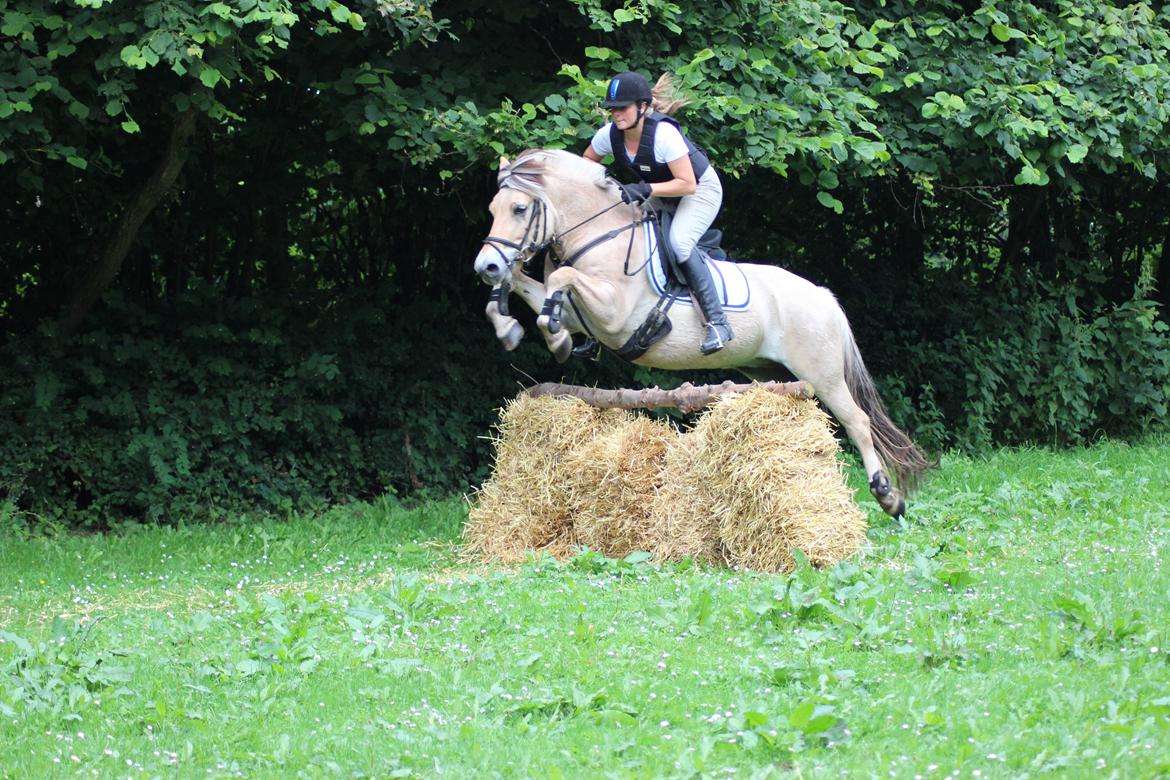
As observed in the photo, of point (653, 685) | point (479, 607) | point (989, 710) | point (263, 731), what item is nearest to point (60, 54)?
point (479, 607)

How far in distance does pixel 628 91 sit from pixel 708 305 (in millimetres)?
1444

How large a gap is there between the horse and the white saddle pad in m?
0.02

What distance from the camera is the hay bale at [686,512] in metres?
7.78

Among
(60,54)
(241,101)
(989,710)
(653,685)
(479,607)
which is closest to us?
(989,710)

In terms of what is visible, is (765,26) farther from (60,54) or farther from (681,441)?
(60,54)

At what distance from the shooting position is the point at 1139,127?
11.1 metres

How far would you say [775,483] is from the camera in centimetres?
752

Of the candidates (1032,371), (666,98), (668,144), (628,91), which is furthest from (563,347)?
(1032,371)

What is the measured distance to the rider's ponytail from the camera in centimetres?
838

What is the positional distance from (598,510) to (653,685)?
3.23m

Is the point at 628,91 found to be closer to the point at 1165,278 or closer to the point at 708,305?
the point at 708,305

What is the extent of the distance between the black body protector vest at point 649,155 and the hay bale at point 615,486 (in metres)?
1.62

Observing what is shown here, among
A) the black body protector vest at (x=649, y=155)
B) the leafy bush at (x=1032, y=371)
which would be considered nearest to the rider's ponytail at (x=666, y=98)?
the black body protector vest at (x=649, y=155)

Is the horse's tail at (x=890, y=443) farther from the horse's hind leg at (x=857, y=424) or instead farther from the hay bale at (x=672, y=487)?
the hay bale at (x=672, y=487)
